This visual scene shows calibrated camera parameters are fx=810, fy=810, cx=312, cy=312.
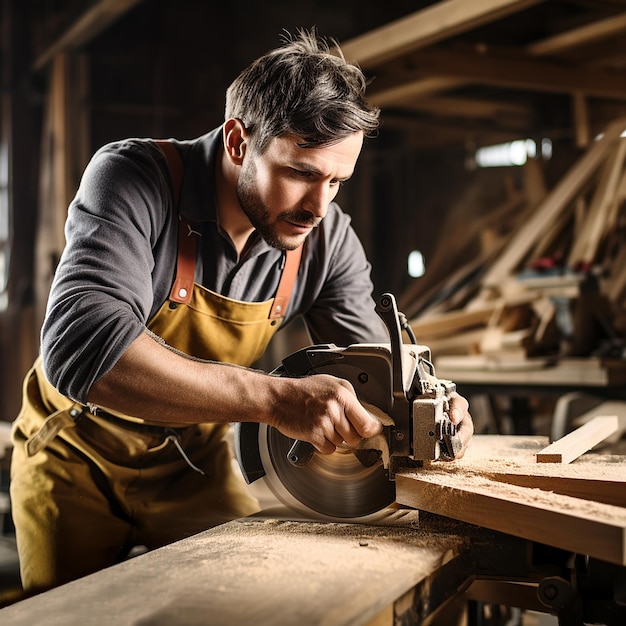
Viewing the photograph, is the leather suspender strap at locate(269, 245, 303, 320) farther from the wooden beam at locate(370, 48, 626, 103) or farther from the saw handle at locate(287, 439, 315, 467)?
the wooden beam at locate(370, 48, 626, 103)

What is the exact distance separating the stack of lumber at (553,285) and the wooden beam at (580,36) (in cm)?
57

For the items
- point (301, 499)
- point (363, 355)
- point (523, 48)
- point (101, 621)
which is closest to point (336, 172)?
point (363, 355)

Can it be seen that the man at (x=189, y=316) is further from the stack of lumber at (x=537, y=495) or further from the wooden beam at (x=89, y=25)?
the wooden beam at (x=89, y=25)

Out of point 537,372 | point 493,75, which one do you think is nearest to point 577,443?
point 537,372

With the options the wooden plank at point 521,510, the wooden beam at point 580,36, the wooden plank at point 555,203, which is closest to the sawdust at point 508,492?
the wooden plank at point 521,510

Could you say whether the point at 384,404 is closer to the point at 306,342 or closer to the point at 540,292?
the point at 540,292

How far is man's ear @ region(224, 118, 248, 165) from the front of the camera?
1883mm

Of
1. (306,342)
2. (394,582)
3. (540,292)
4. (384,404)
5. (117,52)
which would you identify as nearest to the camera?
(394,582)

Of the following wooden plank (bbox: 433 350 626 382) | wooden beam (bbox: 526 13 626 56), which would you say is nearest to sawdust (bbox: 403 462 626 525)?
wooden plank (bbox: 433 350 626 382)

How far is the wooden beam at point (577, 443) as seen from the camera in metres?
1.69

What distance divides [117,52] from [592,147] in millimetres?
3426

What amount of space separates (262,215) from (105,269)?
0.42 metres

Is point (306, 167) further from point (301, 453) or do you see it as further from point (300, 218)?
point (301, 453)

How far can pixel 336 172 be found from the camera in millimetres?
1794
